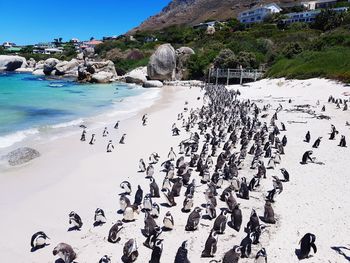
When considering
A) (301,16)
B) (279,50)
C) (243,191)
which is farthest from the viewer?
(301,16)

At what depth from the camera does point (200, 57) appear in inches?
2571

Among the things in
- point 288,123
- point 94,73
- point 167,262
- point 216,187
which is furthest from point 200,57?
point 167,262

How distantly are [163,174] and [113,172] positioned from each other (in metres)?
1.79

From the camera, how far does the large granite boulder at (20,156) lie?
14.4 meters

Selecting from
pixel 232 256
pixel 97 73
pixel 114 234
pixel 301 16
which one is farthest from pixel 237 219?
pixel 301 16

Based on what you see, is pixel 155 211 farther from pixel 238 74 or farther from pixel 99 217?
pixel 238 74

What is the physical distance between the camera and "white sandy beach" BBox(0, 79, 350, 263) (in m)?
8.12

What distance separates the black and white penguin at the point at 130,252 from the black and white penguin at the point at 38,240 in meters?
1.83

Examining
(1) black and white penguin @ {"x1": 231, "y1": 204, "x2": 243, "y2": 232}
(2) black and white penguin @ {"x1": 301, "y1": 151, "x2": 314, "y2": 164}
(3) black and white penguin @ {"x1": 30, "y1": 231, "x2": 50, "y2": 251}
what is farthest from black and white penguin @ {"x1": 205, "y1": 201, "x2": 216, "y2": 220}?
(2) black and white penguin @ {"x1": 301, "y1": 151, "x2": 314, "y2": 164}

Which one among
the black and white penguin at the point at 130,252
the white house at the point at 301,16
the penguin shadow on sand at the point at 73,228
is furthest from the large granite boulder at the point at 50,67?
the black and white penguin at the point at 130,252

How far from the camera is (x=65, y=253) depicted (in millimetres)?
7551

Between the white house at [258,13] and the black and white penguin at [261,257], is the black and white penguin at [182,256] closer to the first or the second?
the black and white penguin at [261,257]

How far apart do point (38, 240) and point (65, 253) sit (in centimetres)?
91

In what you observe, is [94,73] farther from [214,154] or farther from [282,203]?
[282,203]
